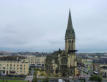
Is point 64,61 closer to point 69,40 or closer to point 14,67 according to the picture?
point 69,40

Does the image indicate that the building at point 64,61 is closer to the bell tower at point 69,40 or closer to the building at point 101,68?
the bell tower at point 69,40

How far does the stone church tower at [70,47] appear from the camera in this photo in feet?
218

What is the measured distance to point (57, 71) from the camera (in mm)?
67125

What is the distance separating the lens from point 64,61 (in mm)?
67000

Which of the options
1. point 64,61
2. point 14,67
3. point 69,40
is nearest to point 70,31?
point 69,40

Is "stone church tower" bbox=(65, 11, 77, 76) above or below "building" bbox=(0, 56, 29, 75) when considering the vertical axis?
above

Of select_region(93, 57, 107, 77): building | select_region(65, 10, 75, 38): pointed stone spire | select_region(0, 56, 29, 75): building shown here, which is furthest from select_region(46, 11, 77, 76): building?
select_region(93, 57, 107, 77): building

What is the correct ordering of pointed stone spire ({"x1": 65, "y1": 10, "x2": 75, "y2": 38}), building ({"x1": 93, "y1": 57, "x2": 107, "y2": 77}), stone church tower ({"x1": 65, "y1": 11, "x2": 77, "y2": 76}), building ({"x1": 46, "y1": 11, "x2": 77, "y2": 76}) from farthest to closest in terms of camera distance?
building ({"x1": 93, "y1": 57, "x2": 107, "y2": 77})
pointed stone spire ({"x1": 65, "y1": 10, "x2": 75, "y2": 38})
stone church tower ({"x1": 65, "y1": 11, "x2": 77, "y2": 76})
building ({"x1": 46, "y1": 11, "x2": 77, "y2": 76})

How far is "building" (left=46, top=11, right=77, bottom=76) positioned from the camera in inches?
2606

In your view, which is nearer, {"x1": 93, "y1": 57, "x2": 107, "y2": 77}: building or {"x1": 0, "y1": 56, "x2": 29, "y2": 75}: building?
{"x1": 0, "y1": 56, "x2": 29, "y2": 75}: building

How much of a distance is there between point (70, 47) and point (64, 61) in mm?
4585

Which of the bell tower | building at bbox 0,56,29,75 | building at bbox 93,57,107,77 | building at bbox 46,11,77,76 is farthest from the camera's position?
building at bbox 93,57,107,77

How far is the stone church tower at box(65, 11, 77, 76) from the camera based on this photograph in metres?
66.4

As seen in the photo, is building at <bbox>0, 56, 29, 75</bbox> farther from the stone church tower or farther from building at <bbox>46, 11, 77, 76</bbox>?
the stone church tower
